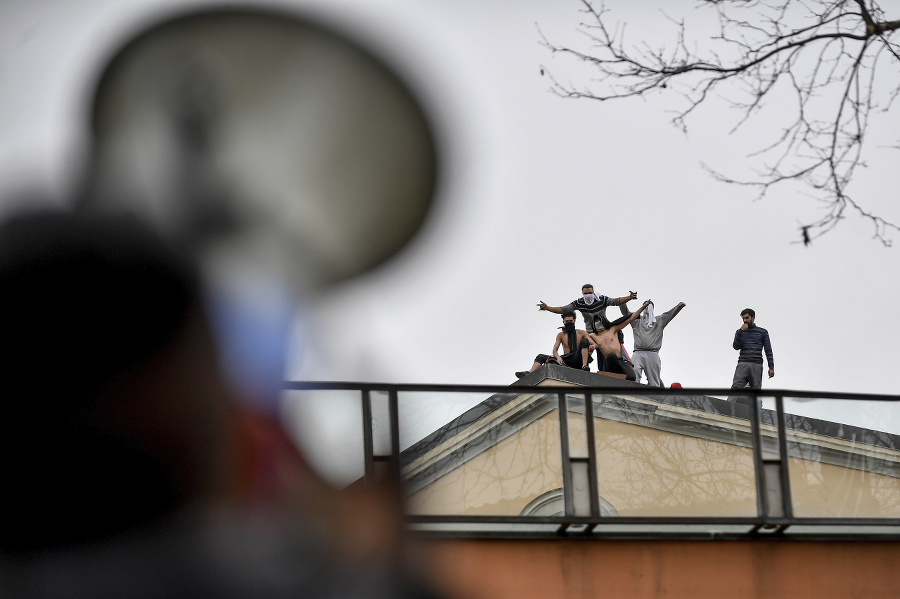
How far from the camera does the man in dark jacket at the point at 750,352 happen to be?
13.6 metres

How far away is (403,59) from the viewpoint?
1.07m

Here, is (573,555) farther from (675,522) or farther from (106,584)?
(106,584)

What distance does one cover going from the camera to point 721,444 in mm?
9758

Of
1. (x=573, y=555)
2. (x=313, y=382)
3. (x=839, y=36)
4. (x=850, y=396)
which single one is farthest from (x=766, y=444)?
(x=313, y=382)

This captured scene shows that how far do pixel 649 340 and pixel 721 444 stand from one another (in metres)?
5.13

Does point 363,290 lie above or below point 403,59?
below

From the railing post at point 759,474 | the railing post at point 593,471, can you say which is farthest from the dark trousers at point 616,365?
the railing post at point 593,471

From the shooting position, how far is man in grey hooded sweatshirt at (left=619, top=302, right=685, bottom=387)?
14.8 meters

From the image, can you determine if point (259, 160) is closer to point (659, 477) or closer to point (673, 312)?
point (659, 477)

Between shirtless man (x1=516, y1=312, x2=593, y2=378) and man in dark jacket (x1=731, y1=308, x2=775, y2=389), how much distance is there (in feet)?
6.16

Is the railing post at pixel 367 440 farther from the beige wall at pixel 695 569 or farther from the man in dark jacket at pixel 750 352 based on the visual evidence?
the man in dark jacket at pixel 750 352

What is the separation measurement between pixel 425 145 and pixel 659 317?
14.1 m

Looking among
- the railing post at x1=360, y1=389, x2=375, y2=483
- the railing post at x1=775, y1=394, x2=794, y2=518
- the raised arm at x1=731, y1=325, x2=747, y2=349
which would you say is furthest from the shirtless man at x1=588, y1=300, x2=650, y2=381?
the railing post at x1=360, y1=389, x2=375, y2=483

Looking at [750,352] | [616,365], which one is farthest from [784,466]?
[616,365]
